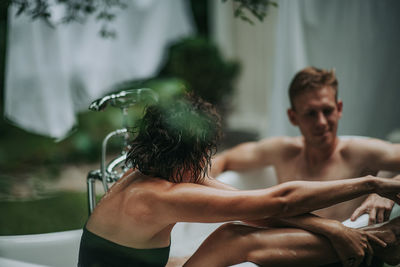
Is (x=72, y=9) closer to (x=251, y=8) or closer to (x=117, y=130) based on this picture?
(x=117, y=130)

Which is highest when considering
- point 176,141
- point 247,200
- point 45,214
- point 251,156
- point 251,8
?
point 251,8

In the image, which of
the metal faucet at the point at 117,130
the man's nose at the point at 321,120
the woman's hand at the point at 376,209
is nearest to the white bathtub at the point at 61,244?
the woman's hand at the point at 376,209

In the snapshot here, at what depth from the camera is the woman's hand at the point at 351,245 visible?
905 millimetres

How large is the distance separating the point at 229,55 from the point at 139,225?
333 cm

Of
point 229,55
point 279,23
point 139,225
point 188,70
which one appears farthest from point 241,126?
point 139,225

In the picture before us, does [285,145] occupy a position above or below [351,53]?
below

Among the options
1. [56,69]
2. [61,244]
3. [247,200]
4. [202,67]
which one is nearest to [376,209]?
[247,200]

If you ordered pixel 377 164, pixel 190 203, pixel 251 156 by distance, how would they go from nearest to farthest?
pixel 190 203, pixel 377 164, pixel 251 156

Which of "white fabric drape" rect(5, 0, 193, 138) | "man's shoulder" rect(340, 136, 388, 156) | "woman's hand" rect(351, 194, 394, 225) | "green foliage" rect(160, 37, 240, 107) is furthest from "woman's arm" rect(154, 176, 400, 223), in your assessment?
"green foliage" rect(160, 37, 240, 107)

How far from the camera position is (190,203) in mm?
838

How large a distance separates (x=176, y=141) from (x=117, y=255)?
0.87 ft

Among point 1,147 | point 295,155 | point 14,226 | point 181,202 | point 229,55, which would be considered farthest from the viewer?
point 229,55

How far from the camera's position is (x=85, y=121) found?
1.51 meters

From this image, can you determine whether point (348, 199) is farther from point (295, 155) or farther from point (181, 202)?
point (295, 155)
